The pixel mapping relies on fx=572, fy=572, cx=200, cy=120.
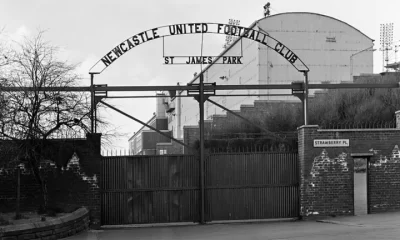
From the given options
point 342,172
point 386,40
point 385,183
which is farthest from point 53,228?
point 386,40

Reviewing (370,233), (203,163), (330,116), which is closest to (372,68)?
(330,116)

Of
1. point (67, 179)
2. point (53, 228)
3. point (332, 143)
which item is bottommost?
point (53, 228)

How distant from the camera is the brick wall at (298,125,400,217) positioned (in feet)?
57.7

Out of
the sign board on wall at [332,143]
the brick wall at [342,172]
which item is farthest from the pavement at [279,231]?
the sign board on wall at [332,143]

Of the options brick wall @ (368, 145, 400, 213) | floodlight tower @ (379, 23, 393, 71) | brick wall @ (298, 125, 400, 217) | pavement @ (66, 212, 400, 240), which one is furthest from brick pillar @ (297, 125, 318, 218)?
floodlight tower @ (379, 23, 393, 71)

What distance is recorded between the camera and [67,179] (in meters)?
16.8

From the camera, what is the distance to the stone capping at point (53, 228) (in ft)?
40.4

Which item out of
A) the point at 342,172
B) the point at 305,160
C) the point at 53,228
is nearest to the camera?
the point at 53,228

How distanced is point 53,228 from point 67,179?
10.6 feet

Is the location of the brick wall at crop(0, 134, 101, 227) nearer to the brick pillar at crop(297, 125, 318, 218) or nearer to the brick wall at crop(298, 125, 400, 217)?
the brick pillar at crop(297, 125, 318, 218)

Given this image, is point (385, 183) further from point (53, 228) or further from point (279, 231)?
point (53, 228)

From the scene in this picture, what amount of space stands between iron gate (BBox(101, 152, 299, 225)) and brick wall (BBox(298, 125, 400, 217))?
51 cm

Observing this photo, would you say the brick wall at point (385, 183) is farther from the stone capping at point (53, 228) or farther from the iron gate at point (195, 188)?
the stone capping at point (53, 228)

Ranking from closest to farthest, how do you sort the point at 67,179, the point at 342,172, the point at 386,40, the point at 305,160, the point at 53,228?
the point at 53,228
the point at 67,179
the point at 305,160
the point at 342,172
the point at 386,40
